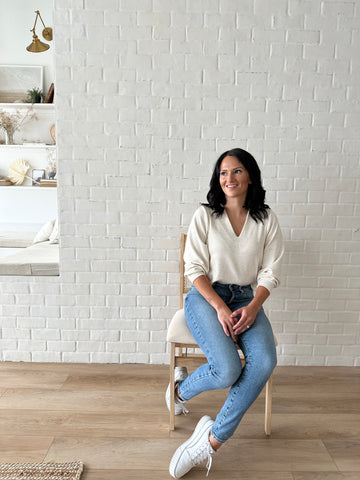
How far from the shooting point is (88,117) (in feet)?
6.79

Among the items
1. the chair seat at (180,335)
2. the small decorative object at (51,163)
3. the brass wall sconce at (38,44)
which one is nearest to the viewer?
the chair seat at (180,335)

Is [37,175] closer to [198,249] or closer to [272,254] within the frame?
[198,249]

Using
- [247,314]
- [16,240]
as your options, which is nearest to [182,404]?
[247,314]

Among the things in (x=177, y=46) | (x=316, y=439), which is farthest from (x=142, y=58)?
(x=316, y=439)

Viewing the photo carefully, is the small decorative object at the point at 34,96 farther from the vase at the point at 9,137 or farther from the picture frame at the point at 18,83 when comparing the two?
the vase at the point at 9,137

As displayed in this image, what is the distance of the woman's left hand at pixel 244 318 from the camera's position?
1.54 meters

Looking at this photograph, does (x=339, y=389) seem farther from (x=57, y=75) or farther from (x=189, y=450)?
(x=57, y=75)

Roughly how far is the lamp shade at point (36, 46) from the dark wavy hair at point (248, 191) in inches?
91.4

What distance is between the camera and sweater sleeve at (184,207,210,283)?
65.8 inches

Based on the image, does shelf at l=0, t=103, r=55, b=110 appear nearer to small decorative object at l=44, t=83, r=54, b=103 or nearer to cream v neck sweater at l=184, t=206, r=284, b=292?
small decorative object at l=44, t=83, r=54, b=103

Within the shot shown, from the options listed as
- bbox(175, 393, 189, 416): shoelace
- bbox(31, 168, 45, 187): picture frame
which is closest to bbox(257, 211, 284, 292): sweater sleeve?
bbox(175, 393, 189, 416): shoelace

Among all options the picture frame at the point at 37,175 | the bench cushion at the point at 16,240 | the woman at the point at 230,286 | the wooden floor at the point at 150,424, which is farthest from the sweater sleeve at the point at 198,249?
the picture frame at the point at 37,175

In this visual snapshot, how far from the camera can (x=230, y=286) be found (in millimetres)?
1685

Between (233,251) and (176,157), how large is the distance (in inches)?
27.4
